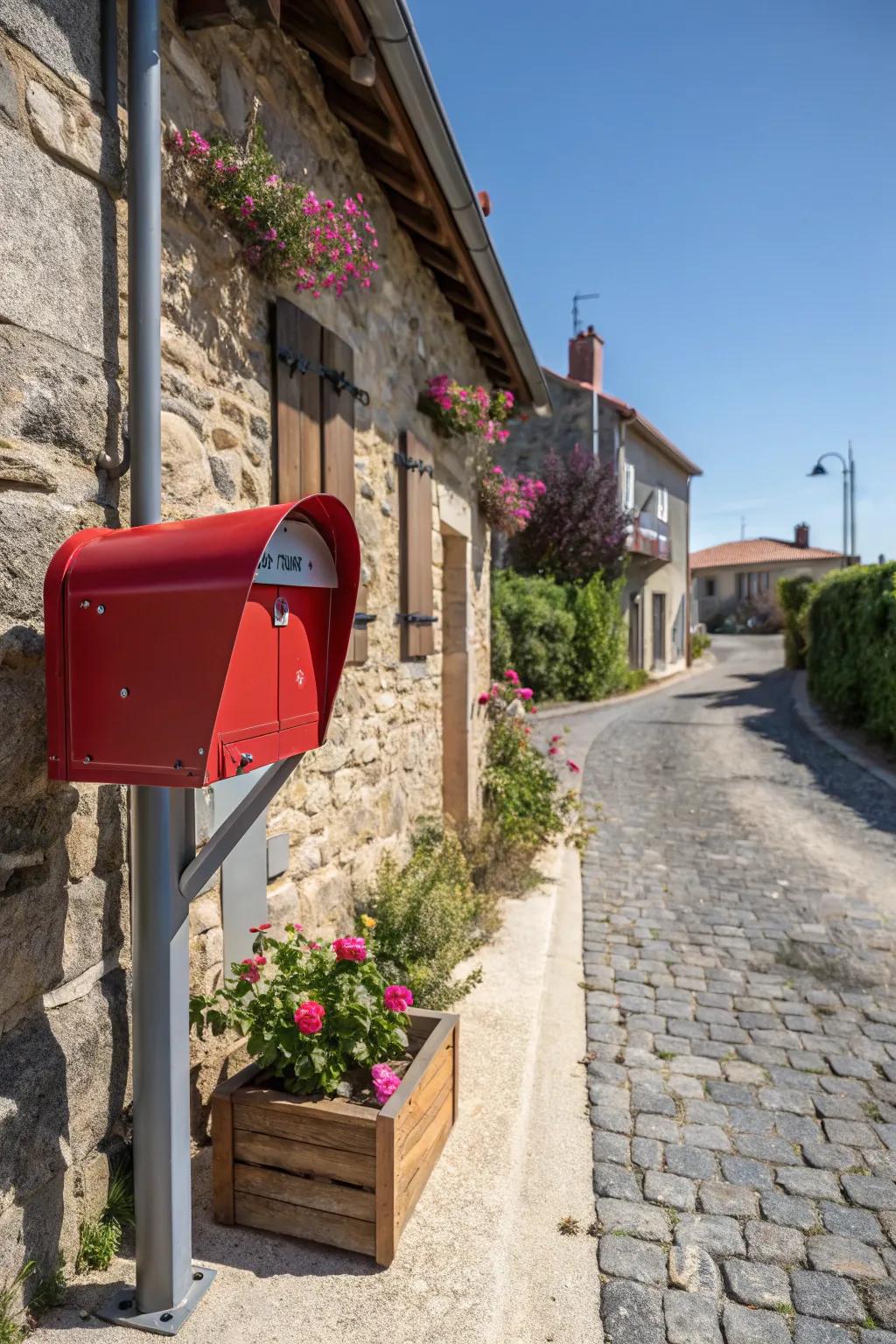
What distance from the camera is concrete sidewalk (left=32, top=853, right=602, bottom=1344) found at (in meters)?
2.06

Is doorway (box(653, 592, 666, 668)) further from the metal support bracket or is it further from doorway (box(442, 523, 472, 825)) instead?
the metal support bracket

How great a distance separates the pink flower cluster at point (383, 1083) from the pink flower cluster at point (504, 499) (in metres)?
4.80

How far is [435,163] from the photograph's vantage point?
3.69 meters

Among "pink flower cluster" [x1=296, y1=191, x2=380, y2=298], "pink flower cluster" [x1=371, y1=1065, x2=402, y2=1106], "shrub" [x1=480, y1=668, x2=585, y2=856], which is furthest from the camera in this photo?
"shrub" [x1=480, y1=668, x2=585, y2=856]

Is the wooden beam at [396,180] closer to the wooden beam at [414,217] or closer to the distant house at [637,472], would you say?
the wooden beam at [414,217]

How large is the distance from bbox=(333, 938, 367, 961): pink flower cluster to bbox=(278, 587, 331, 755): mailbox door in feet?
2.50

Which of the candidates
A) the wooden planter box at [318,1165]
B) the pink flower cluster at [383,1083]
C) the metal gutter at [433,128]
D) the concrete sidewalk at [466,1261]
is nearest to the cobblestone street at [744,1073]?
the concrete sidewalk at [466,1261]

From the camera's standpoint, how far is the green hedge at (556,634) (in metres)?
15.1

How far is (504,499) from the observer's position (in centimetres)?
669

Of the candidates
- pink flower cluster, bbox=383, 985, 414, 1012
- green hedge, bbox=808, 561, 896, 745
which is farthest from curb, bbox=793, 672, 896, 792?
pink flower cluster, bbox=383, 985, 414, 1012

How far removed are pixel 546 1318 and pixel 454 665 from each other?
4.12 m

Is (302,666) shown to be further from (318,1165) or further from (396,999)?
(318,1165)

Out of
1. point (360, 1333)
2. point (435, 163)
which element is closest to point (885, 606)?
point (435, 163)

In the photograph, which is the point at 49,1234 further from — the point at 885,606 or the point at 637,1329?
the point at 885,606
